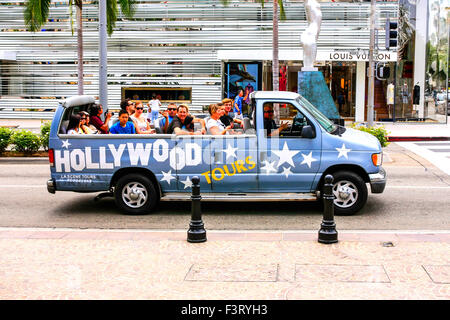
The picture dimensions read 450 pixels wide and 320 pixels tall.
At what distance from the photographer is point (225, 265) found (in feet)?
22.1

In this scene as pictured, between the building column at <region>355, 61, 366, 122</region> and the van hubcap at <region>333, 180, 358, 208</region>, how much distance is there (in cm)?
2046

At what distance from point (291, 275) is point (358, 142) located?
3.74 meters

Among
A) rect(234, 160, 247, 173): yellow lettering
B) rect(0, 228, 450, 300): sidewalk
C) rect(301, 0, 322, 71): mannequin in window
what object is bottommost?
rect(0, 228, 450, 300): sidewalk

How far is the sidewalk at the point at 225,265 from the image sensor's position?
5895 millimetres

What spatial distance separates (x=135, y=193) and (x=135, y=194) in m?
0.02

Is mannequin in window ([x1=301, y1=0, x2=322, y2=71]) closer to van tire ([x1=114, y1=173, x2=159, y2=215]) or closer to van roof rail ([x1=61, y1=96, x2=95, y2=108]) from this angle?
van roof rail ([x1=61, y1=96, x2=95, y2=108])

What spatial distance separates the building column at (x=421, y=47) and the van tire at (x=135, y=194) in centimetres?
2218

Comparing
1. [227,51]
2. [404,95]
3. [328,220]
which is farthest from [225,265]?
[404,95]

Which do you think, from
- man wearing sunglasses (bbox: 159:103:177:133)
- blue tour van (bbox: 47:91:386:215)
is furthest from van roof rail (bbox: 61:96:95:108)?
man wearing sunglasses (bbox: 159:103:177:133)

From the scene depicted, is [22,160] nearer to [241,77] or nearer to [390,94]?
[241,77]

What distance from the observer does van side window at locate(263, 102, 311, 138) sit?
31.1ft
